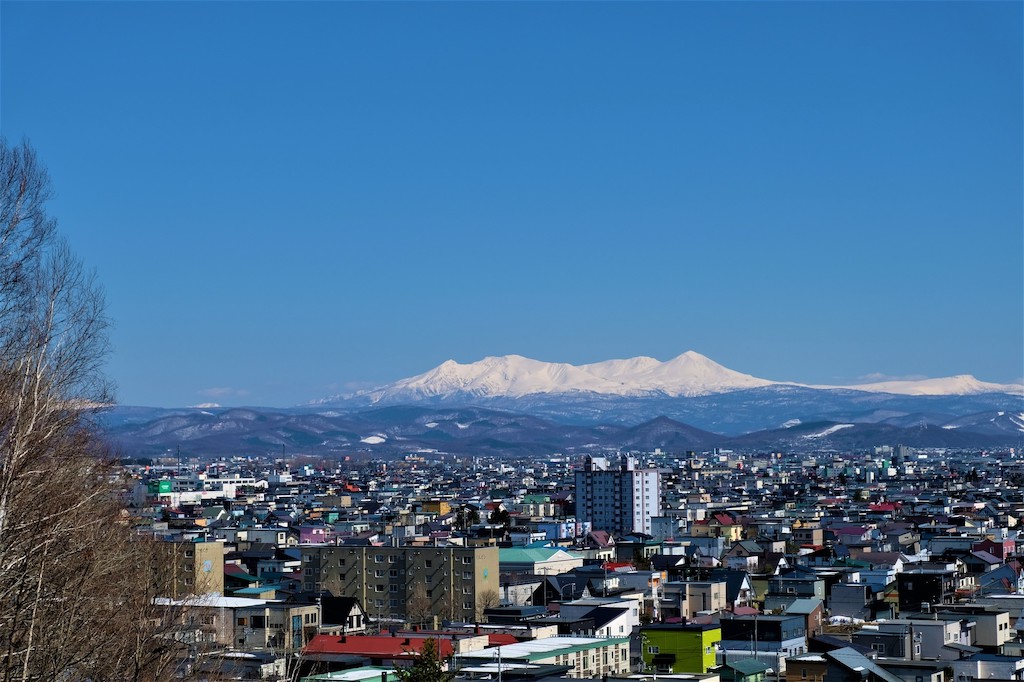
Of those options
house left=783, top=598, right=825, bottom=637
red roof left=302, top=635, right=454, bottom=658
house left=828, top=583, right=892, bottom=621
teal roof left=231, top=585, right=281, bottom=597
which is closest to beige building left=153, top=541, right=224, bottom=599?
teal roof left=231, top=585, right=281, bottom=597

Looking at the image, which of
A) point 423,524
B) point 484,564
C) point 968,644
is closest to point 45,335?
point 968,644

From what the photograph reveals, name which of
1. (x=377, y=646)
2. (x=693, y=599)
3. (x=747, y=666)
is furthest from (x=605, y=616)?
(x=693, y=599)

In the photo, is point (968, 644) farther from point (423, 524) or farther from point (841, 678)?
point (423, 524)

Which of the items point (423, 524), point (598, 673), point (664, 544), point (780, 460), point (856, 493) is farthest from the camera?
point (780, 460)

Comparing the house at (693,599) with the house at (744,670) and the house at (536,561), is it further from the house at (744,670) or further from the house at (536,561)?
the house at (744,670)

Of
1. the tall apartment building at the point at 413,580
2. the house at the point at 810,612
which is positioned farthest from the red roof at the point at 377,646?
the tall apartment building at the point at 413,580
